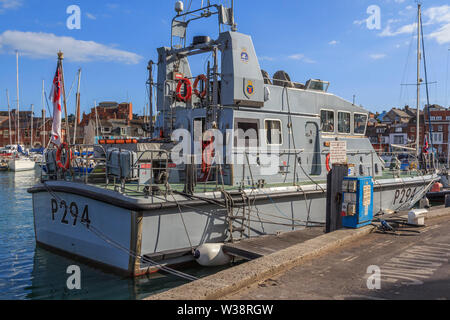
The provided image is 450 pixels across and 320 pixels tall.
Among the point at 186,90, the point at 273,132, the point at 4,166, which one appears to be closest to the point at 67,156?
the point at 186,90

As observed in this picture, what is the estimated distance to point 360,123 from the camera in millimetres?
13461

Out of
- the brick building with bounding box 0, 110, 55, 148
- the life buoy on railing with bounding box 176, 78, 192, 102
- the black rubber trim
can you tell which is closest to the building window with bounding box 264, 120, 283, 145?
the black rubber trim

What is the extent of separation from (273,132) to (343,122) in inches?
130

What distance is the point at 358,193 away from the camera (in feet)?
26.9

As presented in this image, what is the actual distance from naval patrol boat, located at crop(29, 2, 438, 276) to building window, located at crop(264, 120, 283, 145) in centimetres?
3

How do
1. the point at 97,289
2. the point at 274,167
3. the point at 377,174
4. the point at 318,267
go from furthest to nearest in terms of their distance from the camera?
the point at 377,174
the point at 274,167
the point at 97,289
the point at 318,267

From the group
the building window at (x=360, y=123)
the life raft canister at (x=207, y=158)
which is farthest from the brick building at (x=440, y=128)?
the life raft canister at (x=207, y=158)

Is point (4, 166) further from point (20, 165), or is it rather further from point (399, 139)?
point (399, 139)

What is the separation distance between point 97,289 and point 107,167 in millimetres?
2423

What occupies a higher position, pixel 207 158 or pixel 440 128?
pixel 440 128

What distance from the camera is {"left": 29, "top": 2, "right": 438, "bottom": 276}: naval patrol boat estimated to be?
7828mm

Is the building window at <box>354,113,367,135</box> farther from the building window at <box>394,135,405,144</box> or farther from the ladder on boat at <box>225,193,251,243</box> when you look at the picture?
the building window at <box>394,135,405,144</box>
